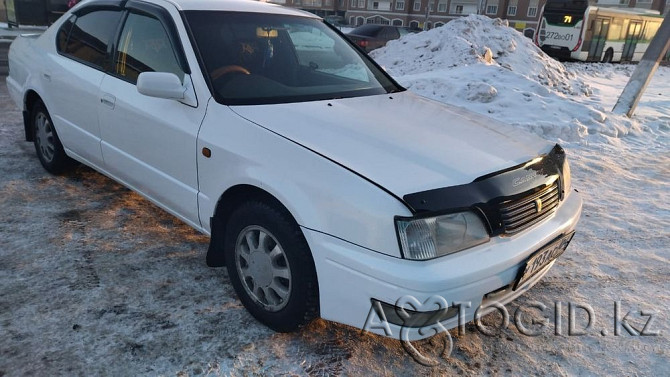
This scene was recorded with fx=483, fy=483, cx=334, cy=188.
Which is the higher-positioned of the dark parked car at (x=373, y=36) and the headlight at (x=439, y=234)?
the headlight at (x=439, y=234)

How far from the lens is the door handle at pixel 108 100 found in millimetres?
3316

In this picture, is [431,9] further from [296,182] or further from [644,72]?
[296,182]

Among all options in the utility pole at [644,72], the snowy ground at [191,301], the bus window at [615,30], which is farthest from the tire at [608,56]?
the snowy ground at [191,301]

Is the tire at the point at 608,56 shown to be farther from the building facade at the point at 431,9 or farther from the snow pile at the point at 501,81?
the building facade at the point at 431,9

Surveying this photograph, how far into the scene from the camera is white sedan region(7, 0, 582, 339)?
2.11 meters

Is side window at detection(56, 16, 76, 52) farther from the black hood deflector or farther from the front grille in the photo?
the front grille

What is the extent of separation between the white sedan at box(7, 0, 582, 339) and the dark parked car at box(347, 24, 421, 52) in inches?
582

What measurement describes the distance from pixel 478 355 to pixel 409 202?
106cm

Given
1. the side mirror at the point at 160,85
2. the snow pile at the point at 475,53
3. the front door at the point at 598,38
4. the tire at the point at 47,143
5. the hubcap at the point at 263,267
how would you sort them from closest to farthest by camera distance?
1. the hubcap at the point at 263,267
2. the side mirror at the point at 160,85
3. the tire at the point at 47,143
4. the snow pile at the point at 475,53
5. the front door at the point at 598,38

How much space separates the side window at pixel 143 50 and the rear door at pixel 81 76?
0.64 ft

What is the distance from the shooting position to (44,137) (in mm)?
4461

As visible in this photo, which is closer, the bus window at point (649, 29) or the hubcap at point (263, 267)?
the hubcap at point (263, 267)

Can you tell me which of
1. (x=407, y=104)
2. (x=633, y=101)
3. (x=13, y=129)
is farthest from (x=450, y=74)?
(x=13, y=129)

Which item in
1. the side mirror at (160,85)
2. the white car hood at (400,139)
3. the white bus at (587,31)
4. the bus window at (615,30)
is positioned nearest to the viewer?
the white car hood at (400,139)
